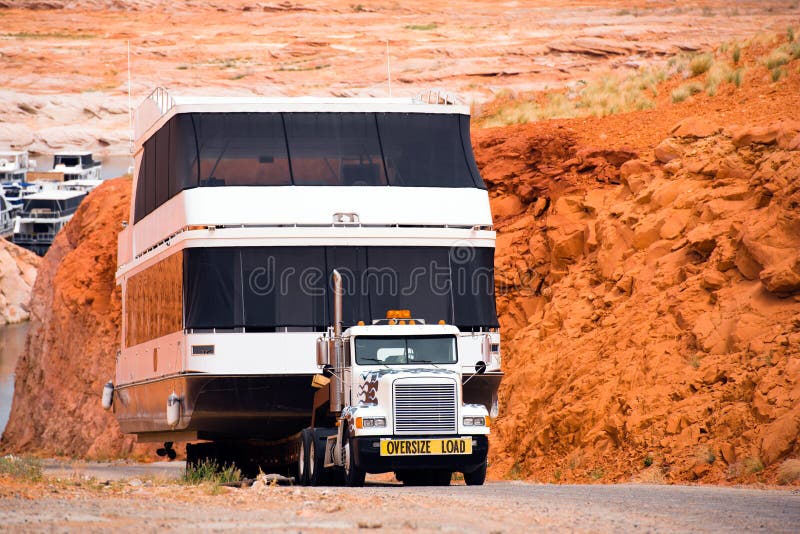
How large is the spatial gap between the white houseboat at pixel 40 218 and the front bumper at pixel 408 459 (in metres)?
77.8

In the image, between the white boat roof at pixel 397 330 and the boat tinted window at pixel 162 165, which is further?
the boat tinted window at pixel 162 165

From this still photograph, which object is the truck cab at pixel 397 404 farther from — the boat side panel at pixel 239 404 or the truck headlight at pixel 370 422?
the boat side panel at pixel 239 404

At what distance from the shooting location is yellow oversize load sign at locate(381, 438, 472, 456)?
57.4 ft

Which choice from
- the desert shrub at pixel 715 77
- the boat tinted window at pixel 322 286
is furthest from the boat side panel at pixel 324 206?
the desert shrub at pixel 715 77

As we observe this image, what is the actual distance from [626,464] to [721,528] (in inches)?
374

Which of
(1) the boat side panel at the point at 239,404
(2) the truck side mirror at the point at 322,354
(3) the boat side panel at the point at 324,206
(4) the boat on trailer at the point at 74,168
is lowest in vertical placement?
(1) the boat side panel at the point at 239,404

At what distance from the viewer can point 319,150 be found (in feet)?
64.6

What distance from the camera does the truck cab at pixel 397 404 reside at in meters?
17.5

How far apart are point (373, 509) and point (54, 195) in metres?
83.7

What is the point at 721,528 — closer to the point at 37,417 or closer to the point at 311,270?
the point at 311,270

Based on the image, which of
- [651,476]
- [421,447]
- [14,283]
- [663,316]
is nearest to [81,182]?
[14,283]

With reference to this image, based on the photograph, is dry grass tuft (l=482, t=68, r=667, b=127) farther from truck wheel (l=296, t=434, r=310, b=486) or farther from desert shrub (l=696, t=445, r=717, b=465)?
truck wheel (l=296, t=434, r=310, b=486)

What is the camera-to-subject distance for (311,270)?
19.2 m

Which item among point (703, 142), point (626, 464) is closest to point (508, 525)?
point (626, 464)
